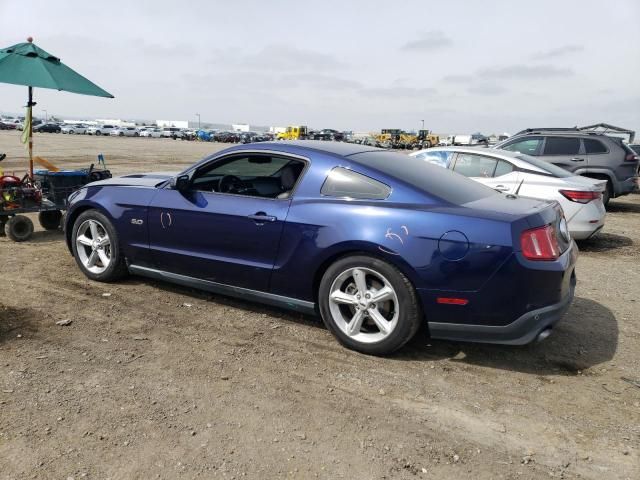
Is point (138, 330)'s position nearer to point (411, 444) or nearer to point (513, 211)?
point (411, 444)

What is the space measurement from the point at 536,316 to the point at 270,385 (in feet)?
5.76

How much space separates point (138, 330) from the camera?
13.2ft

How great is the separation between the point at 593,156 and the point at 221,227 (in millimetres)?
9863

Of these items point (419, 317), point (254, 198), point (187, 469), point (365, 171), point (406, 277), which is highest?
point (365, 171)

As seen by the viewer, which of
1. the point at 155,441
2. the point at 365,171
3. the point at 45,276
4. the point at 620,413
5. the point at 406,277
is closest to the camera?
the point at 155,441

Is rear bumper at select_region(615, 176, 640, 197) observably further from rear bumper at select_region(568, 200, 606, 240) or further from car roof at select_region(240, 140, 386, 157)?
car roof at select_region(240, 140, 386, 157)

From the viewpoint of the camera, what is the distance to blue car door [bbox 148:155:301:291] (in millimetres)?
4004

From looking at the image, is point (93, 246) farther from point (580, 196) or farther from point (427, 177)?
point (580, 196)

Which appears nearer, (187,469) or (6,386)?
(187,469)

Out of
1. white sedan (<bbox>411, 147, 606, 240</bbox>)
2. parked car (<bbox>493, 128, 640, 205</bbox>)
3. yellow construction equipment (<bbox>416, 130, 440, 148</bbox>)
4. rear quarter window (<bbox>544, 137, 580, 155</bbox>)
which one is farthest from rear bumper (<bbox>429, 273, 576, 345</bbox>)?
yellow construction equipment (<bbox>416, 130, 440, 148</bbox>)

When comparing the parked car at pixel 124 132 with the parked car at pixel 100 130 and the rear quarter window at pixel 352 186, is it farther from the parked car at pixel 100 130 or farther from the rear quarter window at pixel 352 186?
the rear quarter window at pixel 352 186

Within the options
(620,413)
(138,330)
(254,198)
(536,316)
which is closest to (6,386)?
(138,330)

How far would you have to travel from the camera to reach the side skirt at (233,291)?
3955mm

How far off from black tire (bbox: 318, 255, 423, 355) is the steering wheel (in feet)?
5.00
